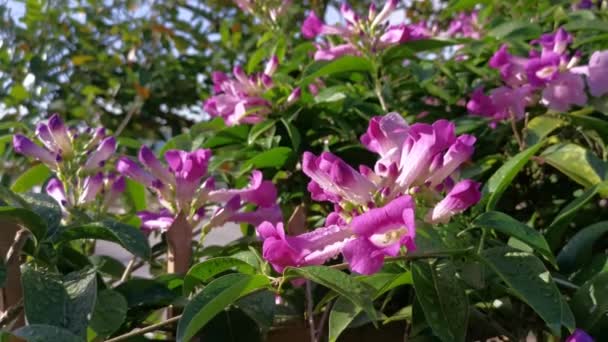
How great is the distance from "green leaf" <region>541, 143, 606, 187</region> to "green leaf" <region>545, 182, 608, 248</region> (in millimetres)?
129

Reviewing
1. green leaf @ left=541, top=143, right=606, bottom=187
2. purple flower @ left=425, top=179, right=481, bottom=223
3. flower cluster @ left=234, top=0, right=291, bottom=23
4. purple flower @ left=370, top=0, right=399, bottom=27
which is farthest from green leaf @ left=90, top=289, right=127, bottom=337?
flower cluster @ left=234, top=0, right=291, bottom=23

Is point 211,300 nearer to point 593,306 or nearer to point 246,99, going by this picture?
point 593,306

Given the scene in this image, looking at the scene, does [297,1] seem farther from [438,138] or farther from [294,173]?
[438,138]

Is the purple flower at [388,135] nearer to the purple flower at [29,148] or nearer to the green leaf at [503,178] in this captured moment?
the green leaf at [503,178]

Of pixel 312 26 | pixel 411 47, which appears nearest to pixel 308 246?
pixel 411 47

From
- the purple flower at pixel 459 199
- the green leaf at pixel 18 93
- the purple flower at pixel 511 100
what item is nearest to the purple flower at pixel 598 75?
the purple flower at pixel 511 100

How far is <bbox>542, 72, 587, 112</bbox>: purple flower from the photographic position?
120 centimetres

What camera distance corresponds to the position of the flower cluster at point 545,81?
3.95ft

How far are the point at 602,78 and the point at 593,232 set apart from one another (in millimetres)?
410

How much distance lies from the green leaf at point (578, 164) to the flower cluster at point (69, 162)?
0.69 meters

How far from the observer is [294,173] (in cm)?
129

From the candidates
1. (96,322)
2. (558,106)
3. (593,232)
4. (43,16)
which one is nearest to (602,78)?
(558,106)

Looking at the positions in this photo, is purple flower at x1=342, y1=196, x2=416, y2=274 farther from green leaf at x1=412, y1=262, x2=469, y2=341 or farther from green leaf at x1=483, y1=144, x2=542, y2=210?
green leaf at x1=483, y1=144, x2=542, y2=210

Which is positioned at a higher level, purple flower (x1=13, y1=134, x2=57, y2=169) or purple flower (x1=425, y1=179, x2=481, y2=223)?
purple flower (x1=13, y1=134, x2=57, y2=169)
